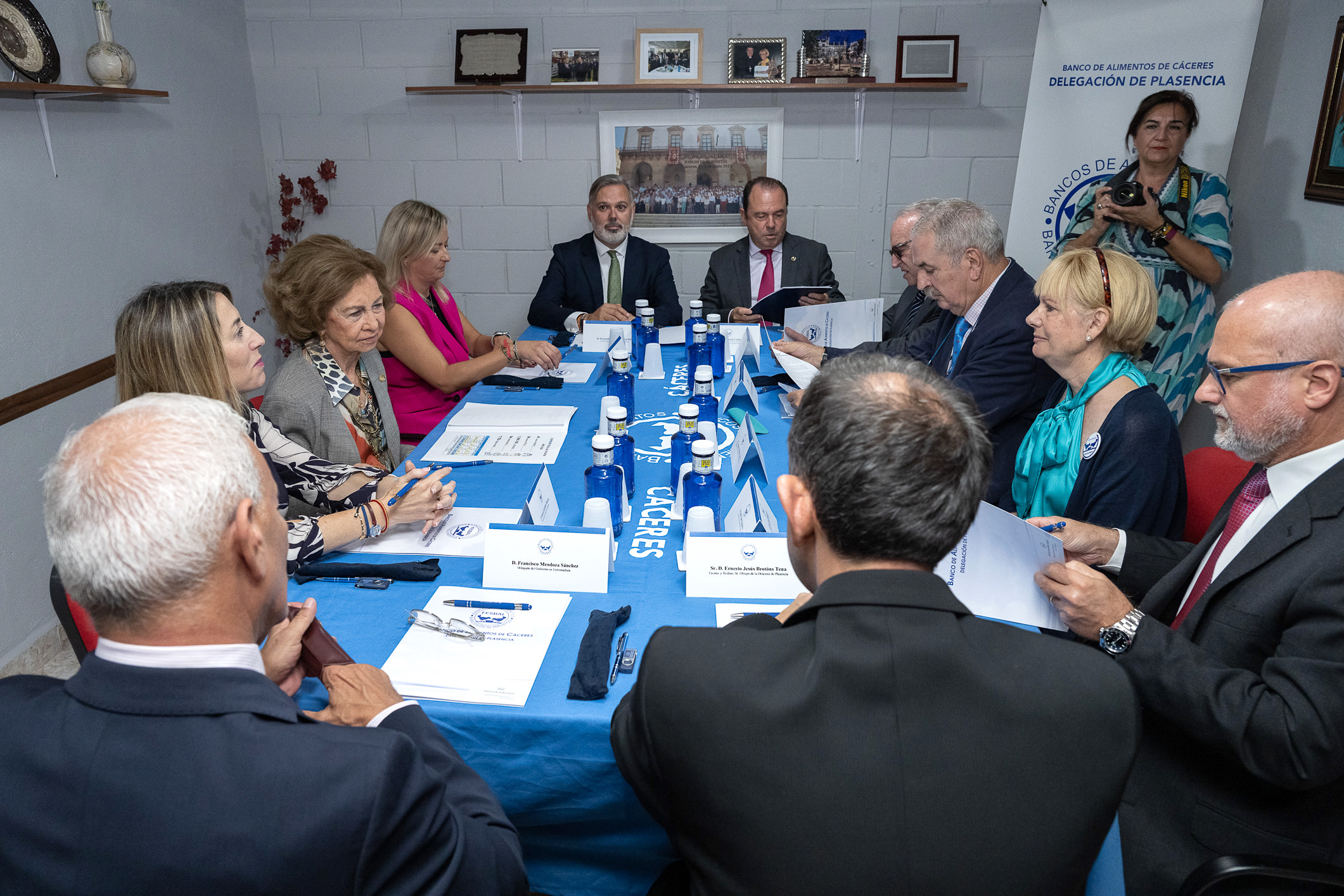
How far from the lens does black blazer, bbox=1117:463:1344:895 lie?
1.15 meters

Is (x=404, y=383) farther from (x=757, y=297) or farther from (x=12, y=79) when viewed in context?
(x=757, y=297)

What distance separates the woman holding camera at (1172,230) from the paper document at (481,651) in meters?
3.02

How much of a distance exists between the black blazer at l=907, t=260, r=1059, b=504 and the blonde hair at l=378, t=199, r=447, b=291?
2094 millimetres

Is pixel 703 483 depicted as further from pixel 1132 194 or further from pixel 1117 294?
pixel 1132 194

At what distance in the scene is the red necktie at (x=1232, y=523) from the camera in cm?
Answer: 148

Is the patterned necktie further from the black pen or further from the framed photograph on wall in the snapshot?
the framed photograph on wall

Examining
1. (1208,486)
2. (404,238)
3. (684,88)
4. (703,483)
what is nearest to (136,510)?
(703,483)

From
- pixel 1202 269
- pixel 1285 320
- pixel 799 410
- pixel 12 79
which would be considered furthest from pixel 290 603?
pixel 1202 269

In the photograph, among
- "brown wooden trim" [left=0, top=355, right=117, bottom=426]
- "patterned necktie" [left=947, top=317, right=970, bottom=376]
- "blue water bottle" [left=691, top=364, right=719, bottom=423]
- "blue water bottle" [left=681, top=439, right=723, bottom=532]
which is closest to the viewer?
→ "blue water bottle" [left=681, top=439, right=723, bottom=532]

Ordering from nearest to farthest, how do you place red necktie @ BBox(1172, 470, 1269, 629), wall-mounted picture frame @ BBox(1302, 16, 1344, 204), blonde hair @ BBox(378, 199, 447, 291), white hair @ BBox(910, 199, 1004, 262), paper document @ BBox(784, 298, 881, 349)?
1. red necktie @ BBox(1172, 470, 1269, 629)
2. white hair @ BBox(910, 199, 1004, 262)
3. wall-mounted picture frame @ BBox(1302, 16, 1344, 204)
4. blonde hair @ BBox(378, 199, 447, 291)
5. paper document @ BBox(784, 298, 881, 349)

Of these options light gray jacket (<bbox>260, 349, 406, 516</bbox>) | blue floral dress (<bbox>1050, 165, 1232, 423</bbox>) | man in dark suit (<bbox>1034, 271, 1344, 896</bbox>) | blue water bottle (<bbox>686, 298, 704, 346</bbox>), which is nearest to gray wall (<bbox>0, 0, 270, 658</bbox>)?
light gray jacket (<bbox>260, 349, 406, 516</bbox>)

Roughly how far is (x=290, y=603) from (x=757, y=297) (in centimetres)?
336

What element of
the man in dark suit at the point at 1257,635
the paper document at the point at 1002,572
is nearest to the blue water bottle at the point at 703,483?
the paper document at the point at 1002,572

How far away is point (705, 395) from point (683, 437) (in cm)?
52
